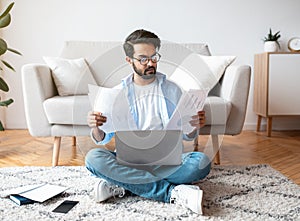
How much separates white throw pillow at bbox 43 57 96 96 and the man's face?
2.93 ft

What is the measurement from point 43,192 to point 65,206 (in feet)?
0.60

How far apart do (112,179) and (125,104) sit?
0.33 m

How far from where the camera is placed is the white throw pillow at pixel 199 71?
1737 mm

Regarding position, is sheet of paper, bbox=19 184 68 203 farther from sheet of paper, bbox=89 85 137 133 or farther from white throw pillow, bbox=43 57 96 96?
white throw pillow, bbox=43 57 96 96

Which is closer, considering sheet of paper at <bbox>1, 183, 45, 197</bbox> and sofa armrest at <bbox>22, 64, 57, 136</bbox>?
sheet of paper at <bbox>1, 183, 45, 197</bbox>

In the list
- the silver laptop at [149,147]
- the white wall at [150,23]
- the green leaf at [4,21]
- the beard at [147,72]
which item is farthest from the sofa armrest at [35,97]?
the white wall at [150,23]

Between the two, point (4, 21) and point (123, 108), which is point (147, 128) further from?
point (4, 21)

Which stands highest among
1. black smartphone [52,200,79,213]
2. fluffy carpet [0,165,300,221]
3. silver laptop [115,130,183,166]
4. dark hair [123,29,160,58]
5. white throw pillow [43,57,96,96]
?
dark hair [123,29,160,58]

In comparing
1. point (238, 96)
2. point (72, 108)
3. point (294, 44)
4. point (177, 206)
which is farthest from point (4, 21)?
point (294, 44)

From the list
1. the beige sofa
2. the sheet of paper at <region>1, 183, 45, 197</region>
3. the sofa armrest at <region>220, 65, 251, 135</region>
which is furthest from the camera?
the sofa armrest at <region>220, 65, 251, 135</region>

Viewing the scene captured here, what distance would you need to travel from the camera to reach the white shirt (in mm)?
1472

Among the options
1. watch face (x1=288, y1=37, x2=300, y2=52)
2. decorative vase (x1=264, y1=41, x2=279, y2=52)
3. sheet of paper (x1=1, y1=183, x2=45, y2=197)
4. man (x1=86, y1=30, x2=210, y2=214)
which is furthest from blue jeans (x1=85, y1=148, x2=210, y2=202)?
watch face (x1=288, y1=37, x2=300, y2=52)

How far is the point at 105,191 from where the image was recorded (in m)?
1.52

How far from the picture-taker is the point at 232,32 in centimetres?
341
